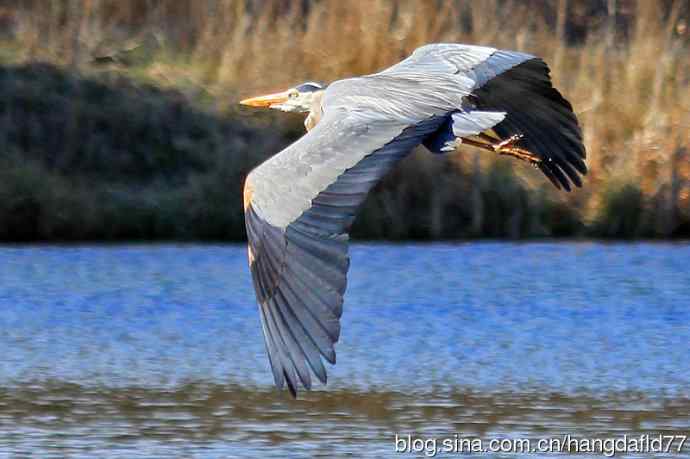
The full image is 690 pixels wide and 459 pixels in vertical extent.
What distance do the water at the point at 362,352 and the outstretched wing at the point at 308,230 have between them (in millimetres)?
1530

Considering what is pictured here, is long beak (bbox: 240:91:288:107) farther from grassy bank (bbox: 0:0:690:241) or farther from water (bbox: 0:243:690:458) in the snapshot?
grassy bank (bbox: 0:0:690:241)

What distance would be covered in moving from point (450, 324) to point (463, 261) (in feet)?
8.38

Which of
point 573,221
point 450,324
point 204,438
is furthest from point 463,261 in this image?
point 204,438

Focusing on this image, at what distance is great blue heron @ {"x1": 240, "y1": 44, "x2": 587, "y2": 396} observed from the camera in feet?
18.1

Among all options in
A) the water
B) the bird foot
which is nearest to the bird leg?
the bird foot

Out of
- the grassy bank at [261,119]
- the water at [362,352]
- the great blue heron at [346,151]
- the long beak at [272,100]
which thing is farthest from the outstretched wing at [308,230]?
the grassy bank at [261,119]

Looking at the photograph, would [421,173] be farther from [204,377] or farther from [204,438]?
[204,438]

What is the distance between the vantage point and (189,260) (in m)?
13.3

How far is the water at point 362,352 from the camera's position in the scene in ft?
25.0

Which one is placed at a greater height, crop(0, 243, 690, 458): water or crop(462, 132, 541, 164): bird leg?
crop(462, 132, 541, 164): bird leg

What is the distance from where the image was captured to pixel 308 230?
18.9 feet

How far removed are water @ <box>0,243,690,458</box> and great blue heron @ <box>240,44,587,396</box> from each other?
1.44 meters

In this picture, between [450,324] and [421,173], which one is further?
[421,173]

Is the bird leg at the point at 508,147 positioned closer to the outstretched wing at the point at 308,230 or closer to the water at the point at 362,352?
the outstretched wing at the point at 308,230
